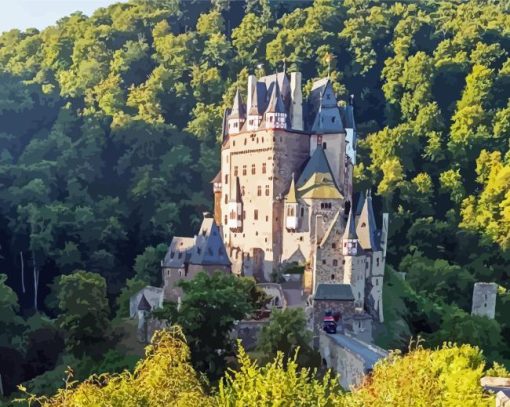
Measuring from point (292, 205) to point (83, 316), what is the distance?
1581cm

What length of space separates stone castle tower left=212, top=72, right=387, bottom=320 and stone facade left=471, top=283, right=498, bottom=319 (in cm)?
1158

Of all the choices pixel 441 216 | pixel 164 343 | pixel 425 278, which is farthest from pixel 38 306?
pixel 164 343

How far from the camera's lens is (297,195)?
48.5 meters

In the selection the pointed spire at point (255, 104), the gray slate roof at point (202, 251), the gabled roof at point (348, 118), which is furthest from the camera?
the gabled roof at point (348, 118)

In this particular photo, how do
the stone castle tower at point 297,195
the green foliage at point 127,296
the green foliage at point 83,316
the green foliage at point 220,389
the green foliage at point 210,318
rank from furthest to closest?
1. the green foliage at point 127,296
2. the stone castle tower at point 297,195
3. the green foliage at point 83,316
4. the green foliage at point 210,318
5. the green foliage at point 220,389

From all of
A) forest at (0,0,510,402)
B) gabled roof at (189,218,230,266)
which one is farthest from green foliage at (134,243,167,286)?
gabled roof at (189,218,230,266)

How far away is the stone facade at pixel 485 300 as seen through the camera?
5744 cm

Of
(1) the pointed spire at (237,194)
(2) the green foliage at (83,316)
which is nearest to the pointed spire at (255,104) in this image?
(1) the pointed spire at (237,194)

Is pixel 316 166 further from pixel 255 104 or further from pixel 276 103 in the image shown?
pixel 255 104

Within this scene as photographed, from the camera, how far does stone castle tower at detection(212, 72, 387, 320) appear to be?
4578cm

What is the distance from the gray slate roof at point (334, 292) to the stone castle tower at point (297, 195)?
1.58 meters

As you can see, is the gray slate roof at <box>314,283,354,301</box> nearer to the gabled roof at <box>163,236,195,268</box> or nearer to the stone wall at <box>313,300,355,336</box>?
the stone wall at <box>313,300,355,336</box>

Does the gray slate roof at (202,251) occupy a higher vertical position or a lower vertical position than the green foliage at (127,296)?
higher

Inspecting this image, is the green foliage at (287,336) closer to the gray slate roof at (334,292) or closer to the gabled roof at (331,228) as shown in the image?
the gray slate roof at (334,292)
